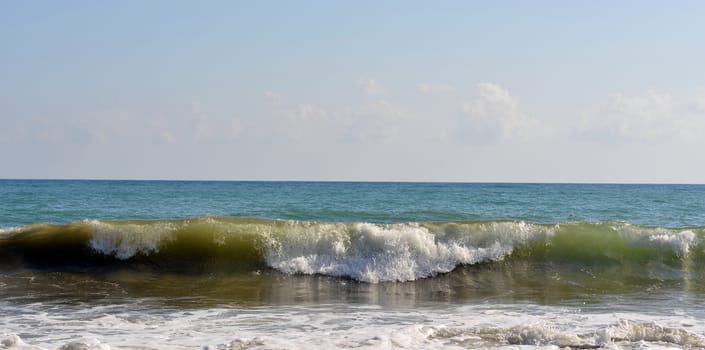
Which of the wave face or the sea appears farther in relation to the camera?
the wave face

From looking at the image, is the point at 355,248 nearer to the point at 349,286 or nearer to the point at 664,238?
the point at 349,286

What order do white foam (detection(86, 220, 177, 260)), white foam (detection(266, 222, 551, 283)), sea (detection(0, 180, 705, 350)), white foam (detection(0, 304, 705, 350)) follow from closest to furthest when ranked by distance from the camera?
white foam (detection(0, 304, 705, 350)) → sea (detection(0, 180, 705, 350)) → white foam (detection(266, 222, 551, 283)) → white foam (detection(86, 220, 177, 260))

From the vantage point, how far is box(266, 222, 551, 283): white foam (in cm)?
1330

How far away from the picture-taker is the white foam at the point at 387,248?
43.6 ft

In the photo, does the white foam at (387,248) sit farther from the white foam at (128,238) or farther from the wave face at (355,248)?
the white foam at (128,238)

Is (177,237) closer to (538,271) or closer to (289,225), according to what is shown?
(289,225)

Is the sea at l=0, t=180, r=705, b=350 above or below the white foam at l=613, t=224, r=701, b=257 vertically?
below

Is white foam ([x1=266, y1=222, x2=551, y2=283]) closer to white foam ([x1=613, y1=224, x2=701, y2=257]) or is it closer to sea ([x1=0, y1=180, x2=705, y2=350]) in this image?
sea ([x1=0, y1=180, x2=705, y2=350])

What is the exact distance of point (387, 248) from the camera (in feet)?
45.0

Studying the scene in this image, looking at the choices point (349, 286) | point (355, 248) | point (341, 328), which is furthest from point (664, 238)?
point (341, 328)

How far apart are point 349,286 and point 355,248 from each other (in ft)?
5.15

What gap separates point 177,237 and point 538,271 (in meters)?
7.46

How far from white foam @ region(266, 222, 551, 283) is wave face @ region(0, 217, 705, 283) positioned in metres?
0.02

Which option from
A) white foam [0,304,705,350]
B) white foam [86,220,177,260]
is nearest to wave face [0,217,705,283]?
white foam [86,220,177,260]
